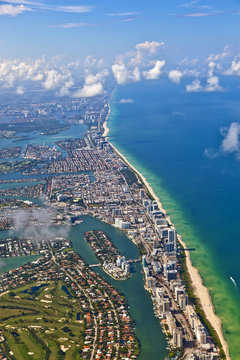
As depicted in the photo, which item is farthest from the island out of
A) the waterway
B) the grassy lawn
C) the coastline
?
the coastline

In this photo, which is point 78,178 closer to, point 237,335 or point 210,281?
point 210,281

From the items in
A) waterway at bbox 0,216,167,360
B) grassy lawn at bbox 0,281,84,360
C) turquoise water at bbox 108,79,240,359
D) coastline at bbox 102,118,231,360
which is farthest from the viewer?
turquoise water at bbox 108,79,240,359

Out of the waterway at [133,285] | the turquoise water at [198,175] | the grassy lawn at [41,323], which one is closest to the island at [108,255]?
the waterway at [133,285]

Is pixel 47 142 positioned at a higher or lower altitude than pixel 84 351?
higher

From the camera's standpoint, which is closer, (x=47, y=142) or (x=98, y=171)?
(x=98, y=171)

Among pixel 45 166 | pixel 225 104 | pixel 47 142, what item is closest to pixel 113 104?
pixel 225 104

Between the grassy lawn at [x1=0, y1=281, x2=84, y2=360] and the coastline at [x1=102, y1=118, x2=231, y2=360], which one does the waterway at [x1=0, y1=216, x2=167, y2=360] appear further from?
the grassy lawn at [x1=0, y1=281, x2=84, y2=360]

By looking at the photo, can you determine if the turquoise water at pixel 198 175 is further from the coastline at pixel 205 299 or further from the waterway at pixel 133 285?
the waterway at pixel 133 285
